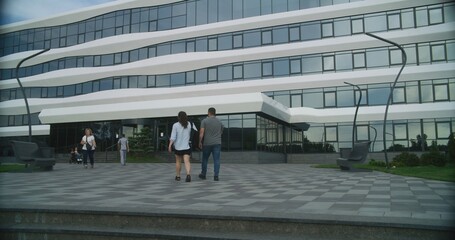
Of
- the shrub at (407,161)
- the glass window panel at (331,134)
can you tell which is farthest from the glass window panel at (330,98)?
the shrub at (407,161)

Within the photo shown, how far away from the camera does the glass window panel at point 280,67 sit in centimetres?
3666

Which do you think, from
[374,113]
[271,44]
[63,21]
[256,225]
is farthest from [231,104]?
[63,21]

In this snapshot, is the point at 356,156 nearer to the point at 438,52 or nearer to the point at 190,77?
the point at 438,52

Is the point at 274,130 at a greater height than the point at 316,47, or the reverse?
the point at 316,47

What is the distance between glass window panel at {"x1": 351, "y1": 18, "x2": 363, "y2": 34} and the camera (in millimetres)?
34938

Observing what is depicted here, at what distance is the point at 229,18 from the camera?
128ft

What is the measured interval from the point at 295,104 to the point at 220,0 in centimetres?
1323

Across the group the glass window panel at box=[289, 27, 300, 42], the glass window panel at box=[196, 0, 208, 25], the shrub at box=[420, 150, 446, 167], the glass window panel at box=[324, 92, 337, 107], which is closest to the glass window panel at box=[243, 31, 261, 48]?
the glass window panel at box=[289, 27, 300, 42]

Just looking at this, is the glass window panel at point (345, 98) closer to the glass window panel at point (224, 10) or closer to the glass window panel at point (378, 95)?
the glass window panel at point (378, 95)

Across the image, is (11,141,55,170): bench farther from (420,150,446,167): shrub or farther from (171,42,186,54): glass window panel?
(171,42,186,54): glass window panel

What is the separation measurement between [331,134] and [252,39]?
11.9 m

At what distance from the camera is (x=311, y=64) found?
35.9 meters

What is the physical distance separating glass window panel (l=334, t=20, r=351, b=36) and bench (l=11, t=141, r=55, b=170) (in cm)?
2757

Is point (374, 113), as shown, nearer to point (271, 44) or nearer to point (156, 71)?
point (271, 44)
